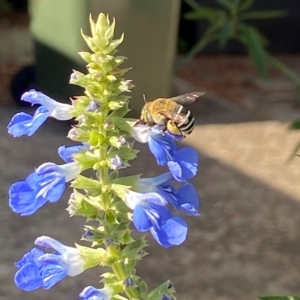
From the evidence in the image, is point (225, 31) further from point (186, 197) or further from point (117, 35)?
point (186, 197)

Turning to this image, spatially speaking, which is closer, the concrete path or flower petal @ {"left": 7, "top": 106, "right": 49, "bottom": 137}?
flower petal @ {"left": 7, "top": 106, "right": 49, "bottom": 137}

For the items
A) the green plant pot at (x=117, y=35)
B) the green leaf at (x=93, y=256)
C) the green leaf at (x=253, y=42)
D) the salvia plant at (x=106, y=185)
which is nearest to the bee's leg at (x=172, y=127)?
the salvia plant at (x=106, y=185)

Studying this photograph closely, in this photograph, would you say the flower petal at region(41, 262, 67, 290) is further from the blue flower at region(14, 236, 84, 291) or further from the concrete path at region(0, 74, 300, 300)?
the concrete path at region(0, 74, 300, 300)

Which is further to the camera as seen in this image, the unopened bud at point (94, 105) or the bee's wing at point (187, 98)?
the bee's wing at point (187, 98)

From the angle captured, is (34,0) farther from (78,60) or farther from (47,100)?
(47,100)

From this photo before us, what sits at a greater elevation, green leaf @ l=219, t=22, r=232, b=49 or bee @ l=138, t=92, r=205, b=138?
bee @ l=138, t=92, r=205, b=138

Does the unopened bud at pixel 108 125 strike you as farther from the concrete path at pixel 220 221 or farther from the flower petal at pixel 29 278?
the concrete path at pixel 220 221

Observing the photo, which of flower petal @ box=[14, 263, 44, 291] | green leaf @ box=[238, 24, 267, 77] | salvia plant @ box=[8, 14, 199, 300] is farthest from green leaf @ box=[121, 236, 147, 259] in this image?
green leaf @ box=[238, 24, 267, 77]
